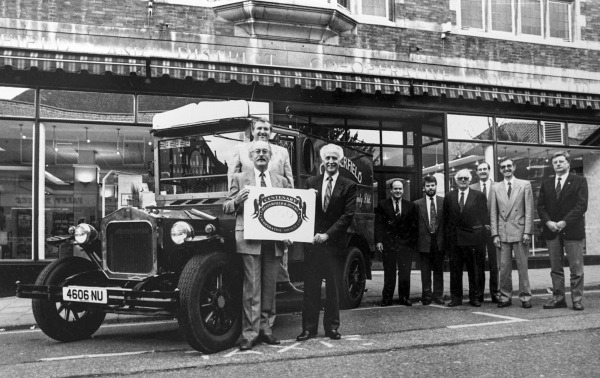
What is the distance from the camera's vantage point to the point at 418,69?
44.1 ft

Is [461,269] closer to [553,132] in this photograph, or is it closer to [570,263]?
[570,263]

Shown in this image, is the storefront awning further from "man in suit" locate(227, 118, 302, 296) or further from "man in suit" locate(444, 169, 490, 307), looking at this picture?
"man in suit" locate(227, 118, 302, 296)

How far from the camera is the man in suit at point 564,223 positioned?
8.19 m

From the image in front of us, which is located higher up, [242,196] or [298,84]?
[298,84]

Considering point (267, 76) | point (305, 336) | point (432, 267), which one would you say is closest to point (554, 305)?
point (432, 267)

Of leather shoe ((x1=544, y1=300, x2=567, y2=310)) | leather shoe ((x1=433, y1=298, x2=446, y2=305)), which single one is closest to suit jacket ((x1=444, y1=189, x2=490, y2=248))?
leather shoe ((x1=433, y1=298, x2=446, y2=305))

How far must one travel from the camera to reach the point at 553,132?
1461 cm

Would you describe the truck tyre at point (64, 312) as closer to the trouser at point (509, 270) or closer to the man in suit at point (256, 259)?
the man in suit at point (256, 259)

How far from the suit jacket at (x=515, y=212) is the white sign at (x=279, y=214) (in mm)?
3638

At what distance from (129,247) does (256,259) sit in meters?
1.30

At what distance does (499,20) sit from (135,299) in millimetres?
12147

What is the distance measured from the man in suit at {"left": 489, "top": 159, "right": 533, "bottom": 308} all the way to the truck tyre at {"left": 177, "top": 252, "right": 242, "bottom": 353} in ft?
13.7

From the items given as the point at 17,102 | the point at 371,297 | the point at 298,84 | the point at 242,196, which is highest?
the point at 298,84

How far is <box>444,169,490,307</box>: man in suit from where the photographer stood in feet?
28.7
